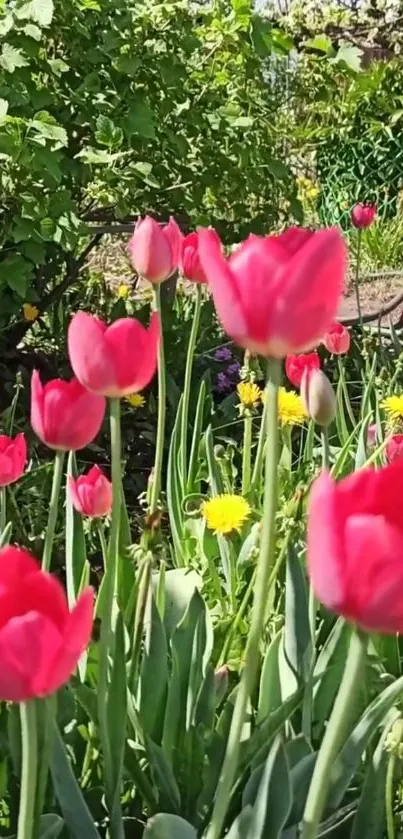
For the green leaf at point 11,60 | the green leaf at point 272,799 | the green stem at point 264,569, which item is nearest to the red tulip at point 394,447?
the green leaf at point 272,799

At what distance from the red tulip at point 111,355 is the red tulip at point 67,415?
0.17ft

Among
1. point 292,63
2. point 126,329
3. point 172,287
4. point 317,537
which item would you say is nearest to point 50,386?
point 126,329

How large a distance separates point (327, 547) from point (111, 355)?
314 mm

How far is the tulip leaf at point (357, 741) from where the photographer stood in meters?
0.89

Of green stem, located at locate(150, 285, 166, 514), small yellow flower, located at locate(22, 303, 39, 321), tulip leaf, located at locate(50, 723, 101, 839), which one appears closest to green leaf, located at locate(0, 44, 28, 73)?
small yellow flower, located at locate(22, 303, 39, 321)

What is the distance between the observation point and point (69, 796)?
0.87m

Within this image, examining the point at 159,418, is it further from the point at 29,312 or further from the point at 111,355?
the point at 29,312

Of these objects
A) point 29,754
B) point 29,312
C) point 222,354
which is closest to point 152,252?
point 29,754

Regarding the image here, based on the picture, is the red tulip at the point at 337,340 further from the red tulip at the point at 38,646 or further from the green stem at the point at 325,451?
the red tulip at the point at 38,646

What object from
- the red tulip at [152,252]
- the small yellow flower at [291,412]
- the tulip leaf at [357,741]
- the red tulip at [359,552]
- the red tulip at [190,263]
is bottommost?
the tulip leaf at [357,741]

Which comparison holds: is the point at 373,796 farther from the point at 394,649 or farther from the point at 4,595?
the point at 4,595

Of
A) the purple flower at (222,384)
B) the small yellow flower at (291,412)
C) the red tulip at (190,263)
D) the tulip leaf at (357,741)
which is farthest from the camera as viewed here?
the purple flower at (222,384)

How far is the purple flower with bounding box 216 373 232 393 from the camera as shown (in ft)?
10.1

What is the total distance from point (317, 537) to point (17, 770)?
56 centimetres
